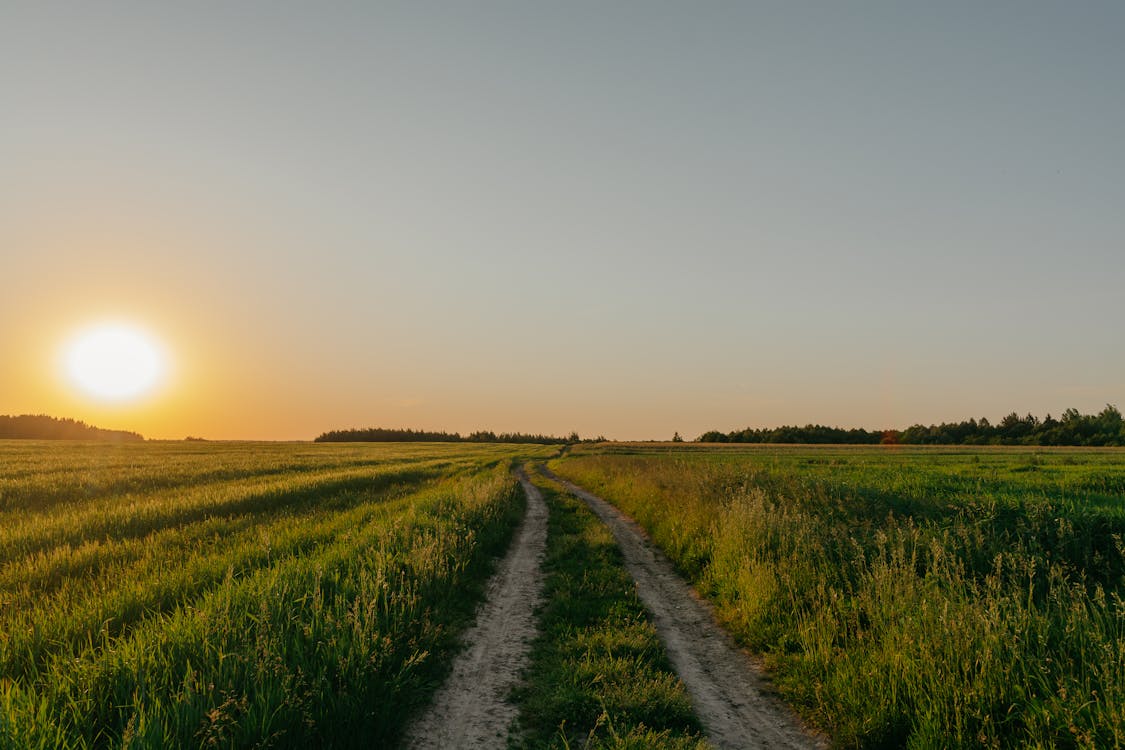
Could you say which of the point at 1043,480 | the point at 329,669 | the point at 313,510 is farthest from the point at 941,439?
the point at 329,669

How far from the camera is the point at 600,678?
6852 mm

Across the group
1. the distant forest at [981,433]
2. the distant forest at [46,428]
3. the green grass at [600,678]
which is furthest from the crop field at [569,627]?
Answer: the distant forest at [46,428]

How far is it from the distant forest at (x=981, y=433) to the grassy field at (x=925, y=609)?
9441 centimetres

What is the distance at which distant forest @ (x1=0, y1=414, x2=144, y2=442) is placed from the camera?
108 meters

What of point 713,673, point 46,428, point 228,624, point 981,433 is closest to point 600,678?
point 713,673

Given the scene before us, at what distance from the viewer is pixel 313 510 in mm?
19812

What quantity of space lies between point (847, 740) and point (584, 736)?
Result: 2.79 metres

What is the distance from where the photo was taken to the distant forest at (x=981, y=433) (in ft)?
286

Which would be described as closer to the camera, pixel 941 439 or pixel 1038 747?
pixel 1038 747

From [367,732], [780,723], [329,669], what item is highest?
[329,669]

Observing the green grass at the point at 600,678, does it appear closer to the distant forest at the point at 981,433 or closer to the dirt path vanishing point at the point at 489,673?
the dirt path vanishing point at the point at 489,673

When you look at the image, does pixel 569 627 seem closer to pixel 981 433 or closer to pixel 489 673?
pixel 489 673

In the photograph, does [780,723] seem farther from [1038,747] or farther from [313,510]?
[313,510]

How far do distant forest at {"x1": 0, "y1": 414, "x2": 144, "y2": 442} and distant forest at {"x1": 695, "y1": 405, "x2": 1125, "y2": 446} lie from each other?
121 metres
